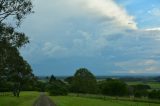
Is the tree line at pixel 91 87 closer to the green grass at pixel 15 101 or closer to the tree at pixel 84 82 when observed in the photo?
the tree at pixel 84 82

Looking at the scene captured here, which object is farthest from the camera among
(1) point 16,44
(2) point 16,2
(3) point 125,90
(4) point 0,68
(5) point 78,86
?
(5) point 78,86

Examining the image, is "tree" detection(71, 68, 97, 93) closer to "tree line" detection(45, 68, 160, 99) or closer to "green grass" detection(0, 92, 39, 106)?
"tree line" detection(45, 68, 160, 99)

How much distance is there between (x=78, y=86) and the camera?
17162 centimetres

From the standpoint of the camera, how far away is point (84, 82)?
558 feet

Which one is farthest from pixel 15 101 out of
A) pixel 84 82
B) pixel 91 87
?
pixel 84 82

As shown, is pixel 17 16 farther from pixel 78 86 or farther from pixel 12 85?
pixel 78 86

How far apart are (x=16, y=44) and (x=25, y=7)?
18.5 feet

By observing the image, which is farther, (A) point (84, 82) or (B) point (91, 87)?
(A) point (84, 82)

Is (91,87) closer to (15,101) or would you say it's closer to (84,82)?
(84,82)

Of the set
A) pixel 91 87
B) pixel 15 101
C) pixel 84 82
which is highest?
pixel 84 82

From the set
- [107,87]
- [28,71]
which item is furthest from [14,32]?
[107,87]

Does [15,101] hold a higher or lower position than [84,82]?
lower

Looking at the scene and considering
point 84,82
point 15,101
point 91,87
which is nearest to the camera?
point 15,101

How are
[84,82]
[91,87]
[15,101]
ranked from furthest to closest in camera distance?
[84,82]
[91,87]
[15,101]
